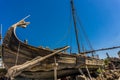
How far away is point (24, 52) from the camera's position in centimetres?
1071

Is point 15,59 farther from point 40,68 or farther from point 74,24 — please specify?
point 74,24

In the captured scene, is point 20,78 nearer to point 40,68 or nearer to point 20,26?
point 40,68

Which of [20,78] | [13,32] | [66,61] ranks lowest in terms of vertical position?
[20,78]

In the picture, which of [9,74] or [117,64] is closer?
[9,74]

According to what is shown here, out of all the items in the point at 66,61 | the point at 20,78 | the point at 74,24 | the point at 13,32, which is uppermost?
the point at 74,24

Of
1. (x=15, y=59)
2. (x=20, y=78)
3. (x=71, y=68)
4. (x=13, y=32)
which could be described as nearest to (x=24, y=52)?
(x=15, y=59)

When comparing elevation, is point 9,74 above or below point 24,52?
below

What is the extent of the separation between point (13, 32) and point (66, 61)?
3.75 metres

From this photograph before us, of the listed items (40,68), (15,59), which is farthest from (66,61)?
(15,59)

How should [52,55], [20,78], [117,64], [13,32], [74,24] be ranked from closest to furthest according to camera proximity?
1. [52,55]
2. [13,32]
3. [20,78]
4. [74,24]
5. [117,64]

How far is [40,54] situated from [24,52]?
3.51 ft

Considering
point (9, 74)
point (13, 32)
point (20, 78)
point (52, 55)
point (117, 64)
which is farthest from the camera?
point (117, 64)

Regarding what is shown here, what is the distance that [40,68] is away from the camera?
1034 cm

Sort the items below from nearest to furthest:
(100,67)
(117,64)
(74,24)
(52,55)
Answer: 1. (52,55)
2. (100,67)
3. (74,24)
4. (117,64)
